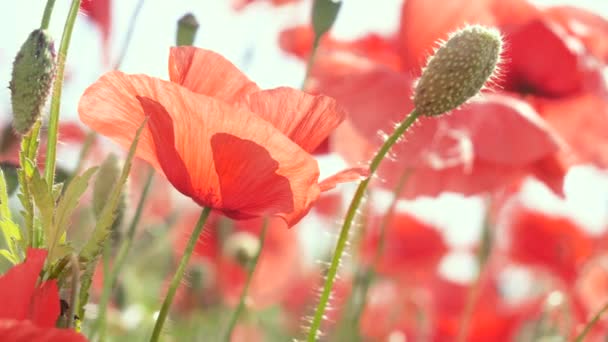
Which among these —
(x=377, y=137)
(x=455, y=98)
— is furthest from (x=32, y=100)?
(x=377, y=137)

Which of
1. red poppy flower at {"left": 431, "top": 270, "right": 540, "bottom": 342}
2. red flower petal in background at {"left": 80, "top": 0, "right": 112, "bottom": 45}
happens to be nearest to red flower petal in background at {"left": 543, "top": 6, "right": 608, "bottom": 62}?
red poppy flower at {"left": 431, "top": 270, "right": 540, "bottom": 342}

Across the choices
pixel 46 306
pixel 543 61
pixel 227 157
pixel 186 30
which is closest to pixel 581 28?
pixel 543 61

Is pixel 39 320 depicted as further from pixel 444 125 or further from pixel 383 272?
pixel 383 272

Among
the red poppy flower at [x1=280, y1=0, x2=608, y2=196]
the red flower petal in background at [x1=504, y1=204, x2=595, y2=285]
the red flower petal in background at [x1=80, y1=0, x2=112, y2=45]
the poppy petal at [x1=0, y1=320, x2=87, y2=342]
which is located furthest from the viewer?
the red flower petal in background at [x1=504, y1=204, x2=595, y2=285]

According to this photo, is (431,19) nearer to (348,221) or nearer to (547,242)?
(348,221)

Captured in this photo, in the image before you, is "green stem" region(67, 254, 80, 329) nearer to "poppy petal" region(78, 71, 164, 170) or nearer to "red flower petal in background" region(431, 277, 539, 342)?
"poppy petal" region(78, 71, 164, 170)

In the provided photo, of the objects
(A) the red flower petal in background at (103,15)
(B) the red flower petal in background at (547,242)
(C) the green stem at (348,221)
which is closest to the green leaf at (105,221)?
(C) the green stem at (348,221)

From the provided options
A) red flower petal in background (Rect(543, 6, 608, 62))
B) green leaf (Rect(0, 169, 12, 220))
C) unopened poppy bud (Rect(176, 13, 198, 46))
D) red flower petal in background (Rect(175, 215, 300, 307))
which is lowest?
red flower petal in background (Rect(175, 215, 300, 307))

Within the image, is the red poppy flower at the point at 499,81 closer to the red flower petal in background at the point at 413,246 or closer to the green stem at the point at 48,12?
the green stem at the point at 48,12
